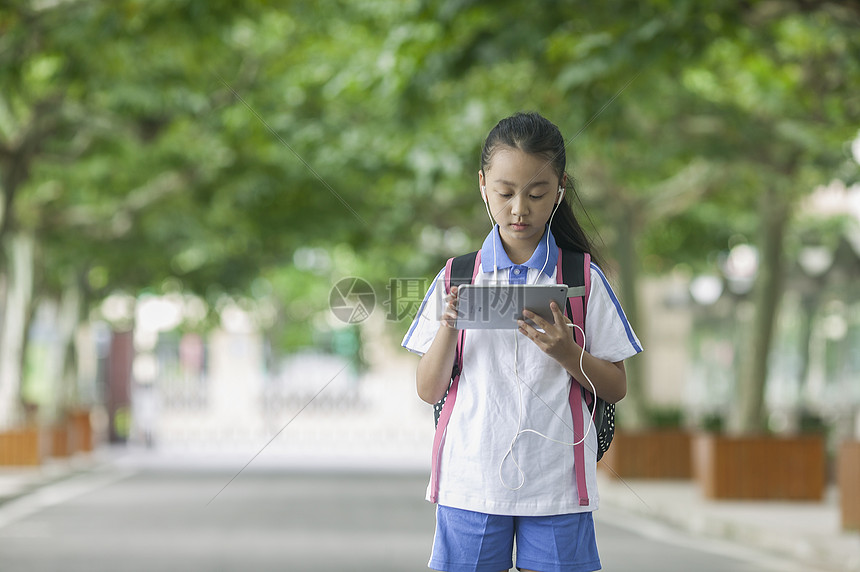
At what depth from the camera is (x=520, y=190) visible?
3189mm

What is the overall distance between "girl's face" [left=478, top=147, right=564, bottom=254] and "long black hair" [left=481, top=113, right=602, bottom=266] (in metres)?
0.02

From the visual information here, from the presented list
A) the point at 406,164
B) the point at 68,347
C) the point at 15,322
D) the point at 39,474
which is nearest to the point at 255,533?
the point at 406,164

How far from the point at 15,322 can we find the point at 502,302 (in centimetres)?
2077

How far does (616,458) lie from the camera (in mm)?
19875

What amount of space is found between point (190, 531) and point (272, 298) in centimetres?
4010

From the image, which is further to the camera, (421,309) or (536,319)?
(421,309)

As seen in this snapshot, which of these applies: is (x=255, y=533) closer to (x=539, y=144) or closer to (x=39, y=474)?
(x=39, y=474)

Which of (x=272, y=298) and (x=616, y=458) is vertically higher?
(x=272, y=298)

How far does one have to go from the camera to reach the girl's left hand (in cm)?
305

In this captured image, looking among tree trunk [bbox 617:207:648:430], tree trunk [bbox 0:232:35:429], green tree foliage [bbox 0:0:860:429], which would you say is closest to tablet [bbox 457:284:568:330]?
green tree foliage [bbox 0:0:860:429]

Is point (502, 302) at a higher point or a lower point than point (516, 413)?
higher

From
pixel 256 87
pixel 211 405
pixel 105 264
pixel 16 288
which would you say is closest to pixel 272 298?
pixel 211 405

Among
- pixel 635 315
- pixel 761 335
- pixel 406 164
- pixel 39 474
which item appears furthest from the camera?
pixel 39 474

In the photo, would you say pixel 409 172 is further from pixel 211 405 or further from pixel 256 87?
pixel 211 405
